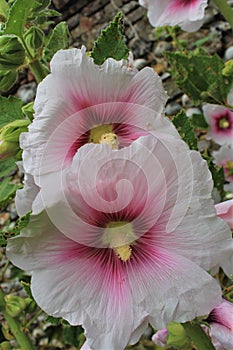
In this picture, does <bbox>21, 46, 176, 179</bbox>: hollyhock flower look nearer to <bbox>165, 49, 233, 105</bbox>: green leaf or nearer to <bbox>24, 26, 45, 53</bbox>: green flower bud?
<bbox>24, 26, 45, 53</bbox>: green flower bud

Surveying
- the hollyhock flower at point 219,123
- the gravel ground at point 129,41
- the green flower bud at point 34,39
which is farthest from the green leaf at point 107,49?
the gravel ground at point 129,41

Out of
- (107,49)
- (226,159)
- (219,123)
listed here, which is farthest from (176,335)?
(219,123)

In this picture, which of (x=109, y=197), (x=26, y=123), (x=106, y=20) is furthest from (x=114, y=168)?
(x=106, y=20)

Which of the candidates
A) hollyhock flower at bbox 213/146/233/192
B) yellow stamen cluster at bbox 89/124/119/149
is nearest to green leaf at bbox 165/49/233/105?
hollyhock flower at bbox 213/146/233/192

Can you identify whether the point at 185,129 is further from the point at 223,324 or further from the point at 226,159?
the point at 226,159

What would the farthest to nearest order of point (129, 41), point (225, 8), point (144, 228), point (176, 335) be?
point (129, 41) < point (225, 8) < point (176, 335) < point (144, 228)

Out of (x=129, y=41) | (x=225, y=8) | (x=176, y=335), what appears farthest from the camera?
(x=129, y=41)
